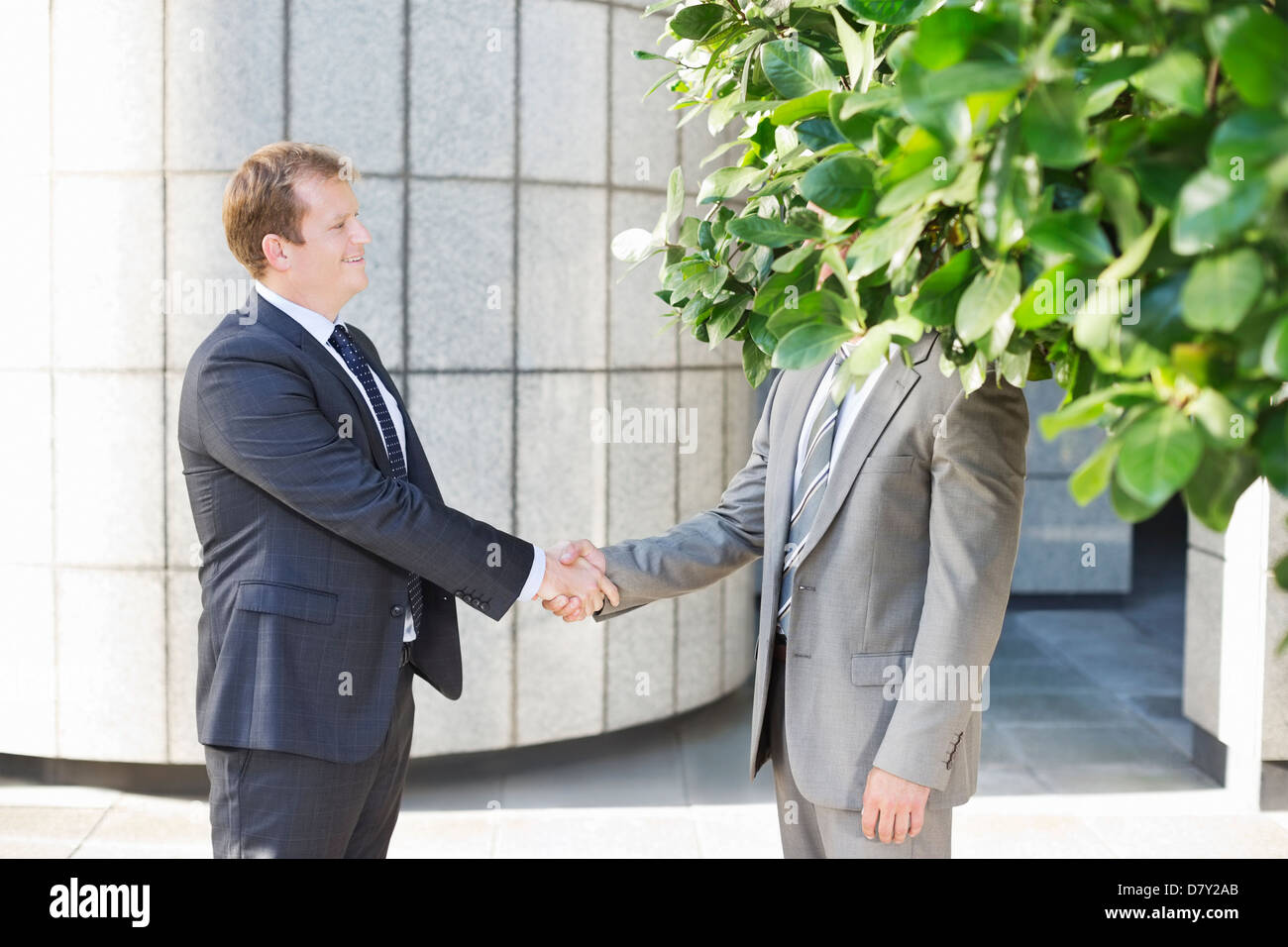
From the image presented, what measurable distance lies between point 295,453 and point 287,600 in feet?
1.00

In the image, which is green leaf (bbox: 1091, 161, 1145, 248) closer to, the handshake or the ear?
the ear

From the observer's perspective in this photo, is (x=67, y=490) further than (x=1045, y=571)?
No

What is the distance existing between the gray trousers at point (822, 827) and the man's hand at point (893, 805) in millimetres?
36

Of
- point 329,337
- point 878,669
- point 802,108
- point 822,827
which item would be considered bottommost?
point 822,827

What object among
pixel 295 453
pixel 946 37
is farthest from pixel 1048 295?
pixel 295 453

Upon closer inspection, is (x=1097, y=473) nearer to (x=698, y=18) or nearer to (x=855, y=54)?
(x=855, y=54)

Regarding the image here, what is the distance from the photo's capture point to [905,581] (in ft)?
8.02

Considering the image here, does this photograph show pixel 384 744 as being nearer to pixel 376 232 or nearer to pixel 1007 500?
pixel 1007 500

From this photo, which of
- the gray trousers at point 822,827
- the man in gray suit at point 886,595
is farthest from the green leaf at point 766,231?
the gray trousers at point 822,827

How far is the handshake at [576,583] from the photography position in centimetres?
306

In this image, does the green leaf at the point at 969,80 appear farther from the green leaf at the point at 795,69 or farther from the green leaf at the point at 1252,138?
the green leaf at the point at 795,69

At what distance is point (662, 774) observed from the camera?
5.31 meters
